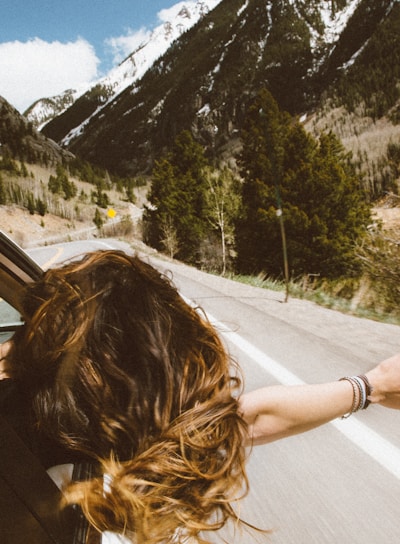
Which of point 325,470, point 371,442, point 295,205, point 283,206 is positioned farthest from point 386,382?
point 295,205

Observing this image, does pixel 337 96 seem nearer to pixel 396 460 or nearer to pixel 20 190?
pixel 20 190

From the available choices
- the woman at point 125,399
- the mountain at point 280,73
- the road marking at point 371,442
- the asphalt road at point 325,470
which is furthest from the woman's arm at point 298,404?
the mountain at point 280,73

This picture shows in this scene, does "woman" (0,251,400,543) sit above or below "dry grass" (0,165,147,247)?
below

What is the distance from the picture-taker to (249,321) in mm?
6086

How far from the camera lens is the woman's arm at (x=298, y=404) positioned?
1182mm

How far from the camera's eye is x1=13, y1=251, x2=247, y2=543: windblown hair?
95cm

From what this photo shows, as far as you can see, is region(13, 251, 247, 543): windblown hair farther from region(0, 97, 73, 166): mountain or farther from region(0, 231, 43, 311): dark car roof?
region(0, 97, 73, 166): mountain

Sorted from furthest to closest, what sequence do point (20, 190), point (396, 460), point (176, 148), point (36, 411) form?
1. point (20, 190)
2. point (176, 148)
3. point (396, 460)
4. point (36, 411)

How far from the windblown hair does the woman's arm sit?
143 mm

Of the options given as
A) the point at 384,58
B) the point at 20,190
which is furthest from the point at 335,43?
the point at 20,190

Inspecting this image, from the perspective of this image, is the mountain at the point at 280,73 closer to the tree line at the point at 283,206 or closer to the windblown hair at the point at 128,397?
the tree line at the point at 283,206

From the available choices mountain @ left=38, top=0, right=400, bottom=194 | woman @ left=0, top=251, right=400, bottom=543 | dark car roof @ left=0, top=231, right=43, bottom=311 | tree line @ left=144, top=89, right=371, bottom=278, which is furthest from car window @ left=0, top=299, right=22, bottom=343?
mountain @ left=38, top=0, right=400, bottom=194

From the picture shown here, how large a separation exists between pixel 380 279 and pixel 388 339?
3077 mm

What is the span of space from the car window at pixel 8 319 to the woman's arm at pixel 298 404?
1.60m
